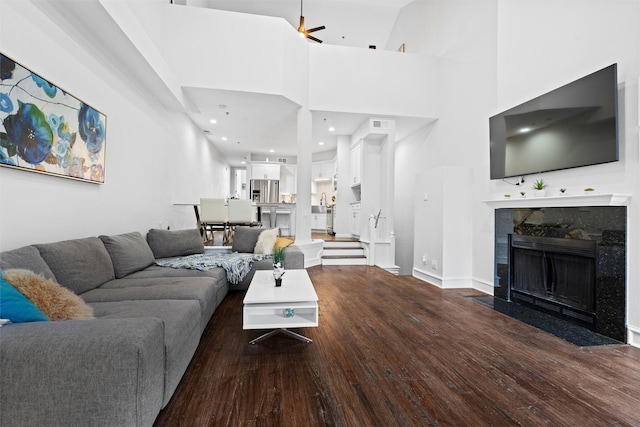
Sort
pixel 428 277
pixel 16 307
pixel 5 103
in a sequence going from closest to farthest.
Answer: pixel 16 307 < pixel 5 103 < pixel 428 277

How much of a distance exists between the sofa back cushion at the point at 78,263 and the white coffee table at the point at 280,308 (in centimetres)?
131

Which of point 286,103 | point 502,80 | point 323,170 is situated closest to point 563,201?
point 502,80

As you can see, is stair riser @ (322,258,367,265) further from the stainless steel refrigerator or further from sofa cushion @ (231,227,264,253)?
the stainless steel refrigerator

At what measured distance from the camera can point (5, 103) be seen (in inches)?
74.9

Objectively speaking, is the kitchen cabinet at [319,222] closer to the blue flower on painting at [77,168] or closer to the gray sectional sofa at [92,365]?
the blue flower on painting at [77,168]

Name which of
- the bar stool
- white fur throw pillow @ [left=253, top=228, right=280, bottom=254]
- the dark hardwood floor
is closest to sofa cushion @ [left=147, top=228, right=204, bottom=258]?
white fur throw pillow @ [left=253, top=228, right=280, bottom=254]

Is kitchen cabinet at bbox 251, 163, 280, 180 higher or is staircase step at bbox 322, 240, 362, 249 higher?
kitchen cabinet at bbox 251, 163, 280, 180

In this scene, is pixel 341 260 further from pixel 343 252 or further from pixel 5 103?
pixel 5 103

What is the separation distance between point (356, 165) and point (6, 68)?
5.77 meters

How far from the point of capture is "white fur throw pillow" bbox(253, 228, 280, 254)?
4.01m

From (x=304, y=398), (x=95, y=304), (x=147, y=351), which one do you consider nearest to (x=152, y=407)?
(x=147, y=351)

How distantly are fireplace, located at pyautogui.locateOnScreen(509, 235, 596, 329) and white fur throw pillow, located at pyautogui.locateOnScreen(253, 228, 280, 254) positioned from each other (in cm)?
335

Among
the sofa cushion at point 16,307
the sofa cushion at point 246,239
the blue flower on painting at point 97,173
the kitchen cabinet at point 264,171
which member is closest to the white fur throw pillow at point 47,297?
the sofa cushion at point 16,307

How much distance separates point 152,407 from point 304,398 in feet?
2.62
